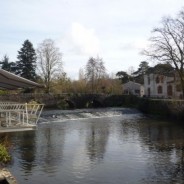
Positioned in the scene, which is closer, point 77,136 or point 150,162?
point 150,162

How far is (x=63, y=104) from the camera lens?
64.2 m

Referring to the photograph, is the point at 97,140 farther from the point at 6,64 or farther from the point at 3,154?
the point at 6,64

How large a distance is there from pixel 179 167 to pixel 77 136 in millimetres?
11642

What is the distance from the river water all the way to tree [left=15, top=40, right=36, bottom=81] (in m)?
36.4

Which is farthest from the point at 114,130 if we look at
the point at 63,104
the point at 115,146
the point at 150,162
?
the point at 63,104

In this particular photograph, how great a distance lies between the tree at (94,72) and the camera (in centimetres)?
7964

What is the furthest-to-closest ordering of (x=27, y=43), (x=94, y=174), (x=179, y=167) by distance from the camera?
(x=27, y=43) → (x=179, y=167) → (x=94, y=174)

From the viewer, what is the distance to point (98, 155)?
21906 millimetres

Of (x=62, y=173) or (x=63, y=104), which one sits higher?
(x=63, y=104)

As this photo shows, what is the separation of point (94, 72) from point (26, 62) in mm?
15764

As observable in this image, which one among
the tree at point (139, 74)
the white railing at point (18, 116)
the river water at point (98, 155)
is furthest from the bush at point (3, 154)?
the tree at point (139, 74)

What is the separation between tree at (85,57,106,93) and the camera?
79.6 m

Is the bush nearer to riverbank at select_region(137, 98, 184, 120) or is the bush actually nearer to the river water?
the river water

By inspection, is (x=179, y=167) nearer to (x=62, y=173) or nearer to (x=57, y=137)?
(x=62, y=173)
